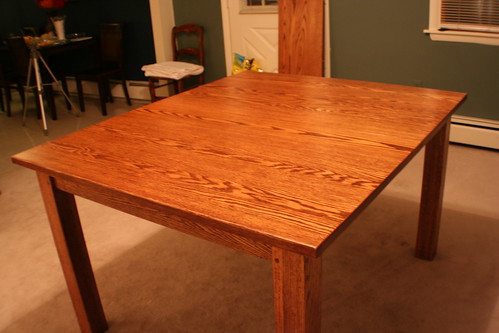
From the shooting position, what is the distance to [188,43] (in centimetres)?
455

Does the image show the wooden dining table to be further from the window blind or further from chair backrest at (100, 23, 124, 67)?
chair backrest at (100, 23, 124, 67)

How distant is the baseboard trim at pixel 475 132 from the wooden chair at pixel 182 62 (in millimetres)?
2176

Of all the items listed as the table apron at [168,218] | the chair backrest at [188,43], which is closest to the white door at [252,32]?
the chair backrest at [188,43]

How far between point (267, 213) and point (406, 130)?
2.28ft

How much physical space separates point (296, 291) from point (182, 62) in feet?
12.1

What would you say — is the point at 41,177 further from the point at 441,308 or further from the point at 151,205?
the point at 441,308

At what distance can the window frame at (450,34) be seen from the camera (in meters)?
2.96

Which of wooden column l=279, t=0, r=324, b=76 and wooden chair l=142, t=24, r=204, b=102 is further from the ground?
wooden column l=279, t=0, r=324, b=76

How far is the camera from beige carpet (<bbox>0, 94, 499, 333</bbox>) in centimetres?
Result: 182

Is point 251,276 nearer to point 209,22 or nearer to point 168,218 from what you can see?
point 168,218

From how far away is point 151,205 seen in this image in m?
1.16

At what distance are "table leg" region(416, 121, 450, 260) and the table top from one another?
0.19 metres

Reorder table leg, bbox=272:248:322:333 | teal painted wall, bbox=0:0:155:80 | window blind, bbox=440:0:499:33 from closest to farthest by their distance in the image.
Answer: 1. table leg, bbox=272:248:322:333
2. window blind, bbox=440:0:499:33
3. teal painted wall, bbox=0:0:155:80

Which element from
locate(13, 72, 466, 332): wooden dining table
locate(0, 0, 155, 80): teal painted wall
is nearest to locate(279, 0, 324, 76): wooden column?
locate(13, 72, 466, 332): wooden dining table
